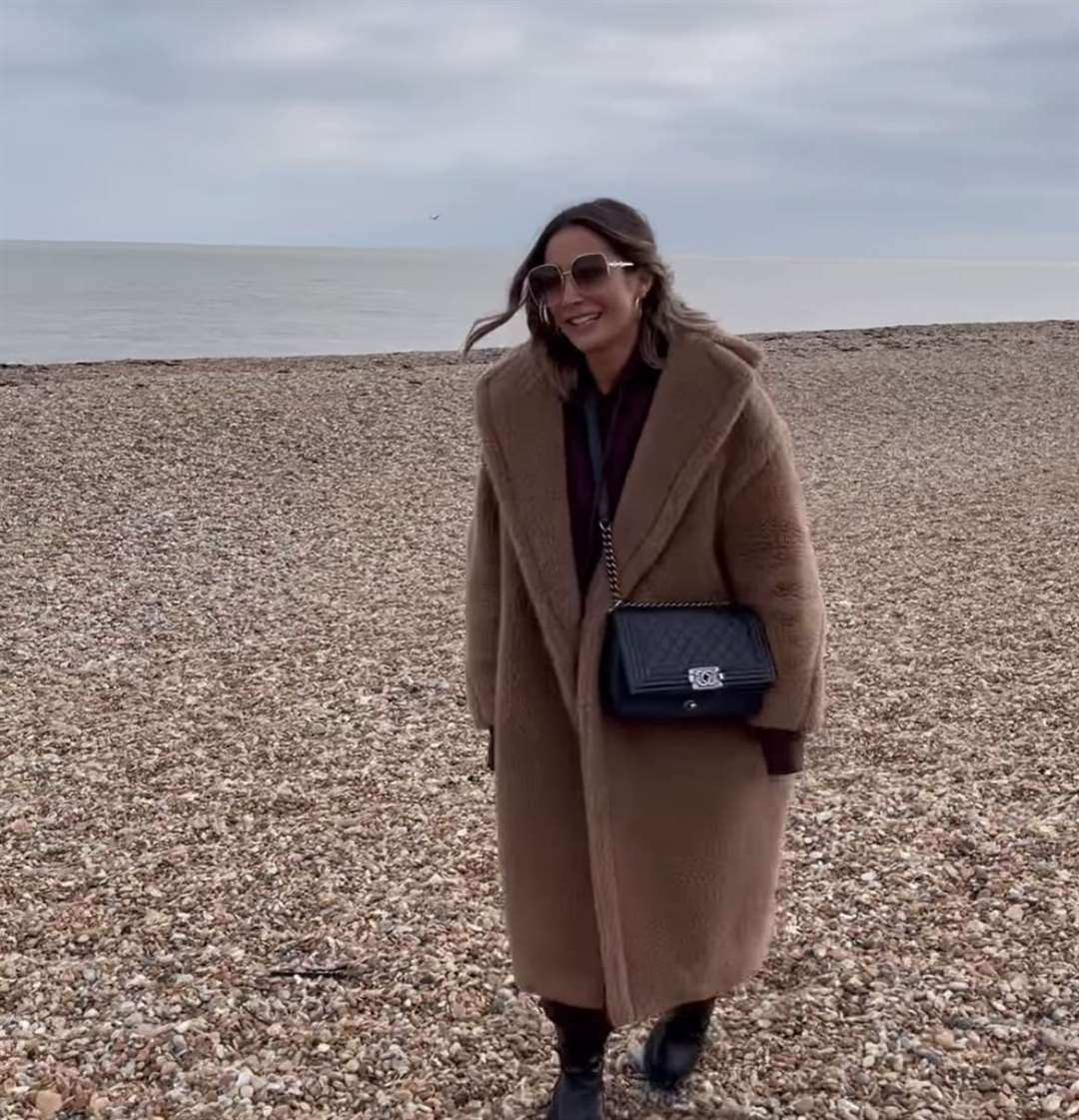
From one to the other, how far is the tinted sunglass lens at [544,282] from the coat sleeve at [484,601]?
0.36 meters

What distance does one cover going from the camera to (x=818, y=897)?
3.88 m

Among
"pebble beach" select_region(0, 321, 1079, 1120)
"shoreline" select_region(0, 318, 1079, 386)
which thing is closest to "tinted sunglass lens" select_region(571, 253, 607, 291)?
"pebble beach" select_region(0, 321, 1079, 1120)

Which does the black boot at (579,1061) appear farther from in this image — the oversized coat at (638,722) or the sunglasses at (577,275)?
the sunglasses at (577,275)

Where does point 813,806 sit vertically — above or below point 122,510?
below

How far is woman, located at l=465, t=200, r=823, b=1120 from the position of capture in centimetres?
225

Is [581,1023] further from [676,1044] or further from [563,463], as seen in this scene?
[563,463]

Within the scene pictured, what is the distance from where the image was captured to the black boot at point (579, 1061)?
2615mm

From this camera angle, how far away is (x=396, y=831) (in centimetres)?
448

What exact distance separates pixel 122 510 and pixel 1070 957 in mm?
8216

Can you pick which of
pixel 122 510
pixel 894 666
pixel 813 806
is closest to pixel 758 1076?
pixel 813 806

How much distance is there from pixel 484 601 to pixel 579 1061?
3.34ft

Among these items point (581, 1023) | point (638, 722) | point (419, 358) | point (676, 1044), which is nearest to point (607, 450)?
point (638, 722)

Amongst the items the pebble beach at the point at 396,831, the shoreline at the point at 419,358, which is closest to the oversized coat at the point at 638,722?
the pebble beach at the point at 396,831

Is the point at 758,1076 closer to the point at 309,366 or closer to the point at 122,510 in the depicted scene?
the point at 122,510
